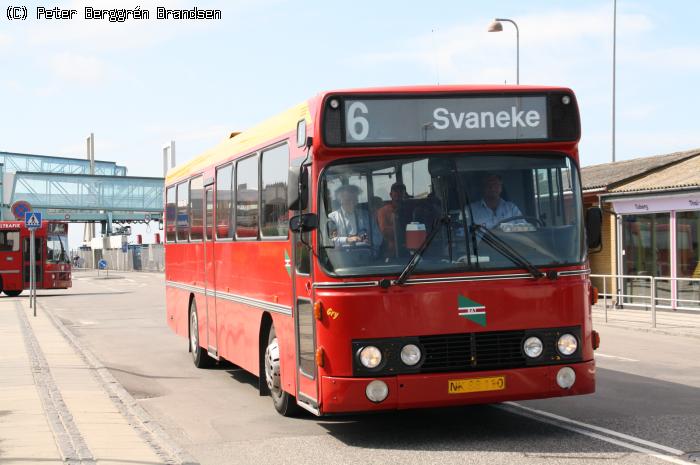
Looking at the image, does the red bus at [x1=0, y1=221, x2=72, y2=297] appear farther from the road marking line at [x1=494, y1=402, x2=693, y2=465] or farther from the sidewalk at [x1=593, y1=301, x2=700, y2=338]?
the road marking line at [x1=494, y1=402, x2=693, y2=465]

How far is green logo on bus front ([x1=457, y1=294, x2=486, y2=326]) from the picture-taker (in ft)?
28.8

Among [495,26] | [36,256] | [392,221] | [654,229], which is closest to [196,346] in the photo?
[392,221]

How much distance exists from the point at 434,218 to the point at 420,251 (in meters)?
0.30

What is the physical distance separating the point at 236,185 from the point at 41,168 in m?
123

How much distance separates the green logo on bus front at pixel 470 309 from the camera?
8781mm

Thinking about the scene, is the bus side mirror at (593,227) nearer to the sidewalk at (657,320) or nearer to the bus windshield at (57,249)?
the sidewalk at (657,320)

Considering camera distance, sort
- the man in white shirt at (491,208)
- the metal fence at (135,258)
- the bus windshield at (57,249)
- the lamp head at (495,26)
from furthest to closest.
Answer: the metal fence at (135,258) → the bus windshield at (57,249) → the lamp head at (495,26) → the man in white shirt at (491,208)

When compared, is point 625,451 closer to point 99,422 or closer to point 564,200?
point 564,200

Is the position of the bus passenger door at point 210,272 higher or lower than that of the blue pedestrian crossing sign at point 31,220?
lower

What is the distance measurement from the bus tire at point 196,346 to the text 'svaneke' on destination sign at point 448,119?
7447mm

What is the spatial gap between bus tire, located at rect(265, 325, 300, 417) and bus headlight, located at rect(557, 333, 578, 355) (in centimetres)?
278

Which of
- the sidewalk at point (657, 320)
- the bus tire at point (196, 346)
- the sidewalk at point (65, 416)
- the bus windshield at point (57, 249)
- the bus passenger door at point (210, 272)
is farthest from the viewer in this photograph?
the bus windshield at point (57, 249)

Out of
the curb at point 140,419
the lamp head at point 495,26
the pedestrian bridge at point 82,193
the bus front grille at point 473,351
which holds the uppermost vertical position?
the lamp head at point 495,26

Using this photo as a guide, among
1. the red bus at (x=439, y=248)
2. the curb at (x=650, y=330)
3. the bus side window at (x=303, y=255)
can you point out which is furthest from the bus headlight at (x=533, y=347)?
the curb at (x=650, y=330)
